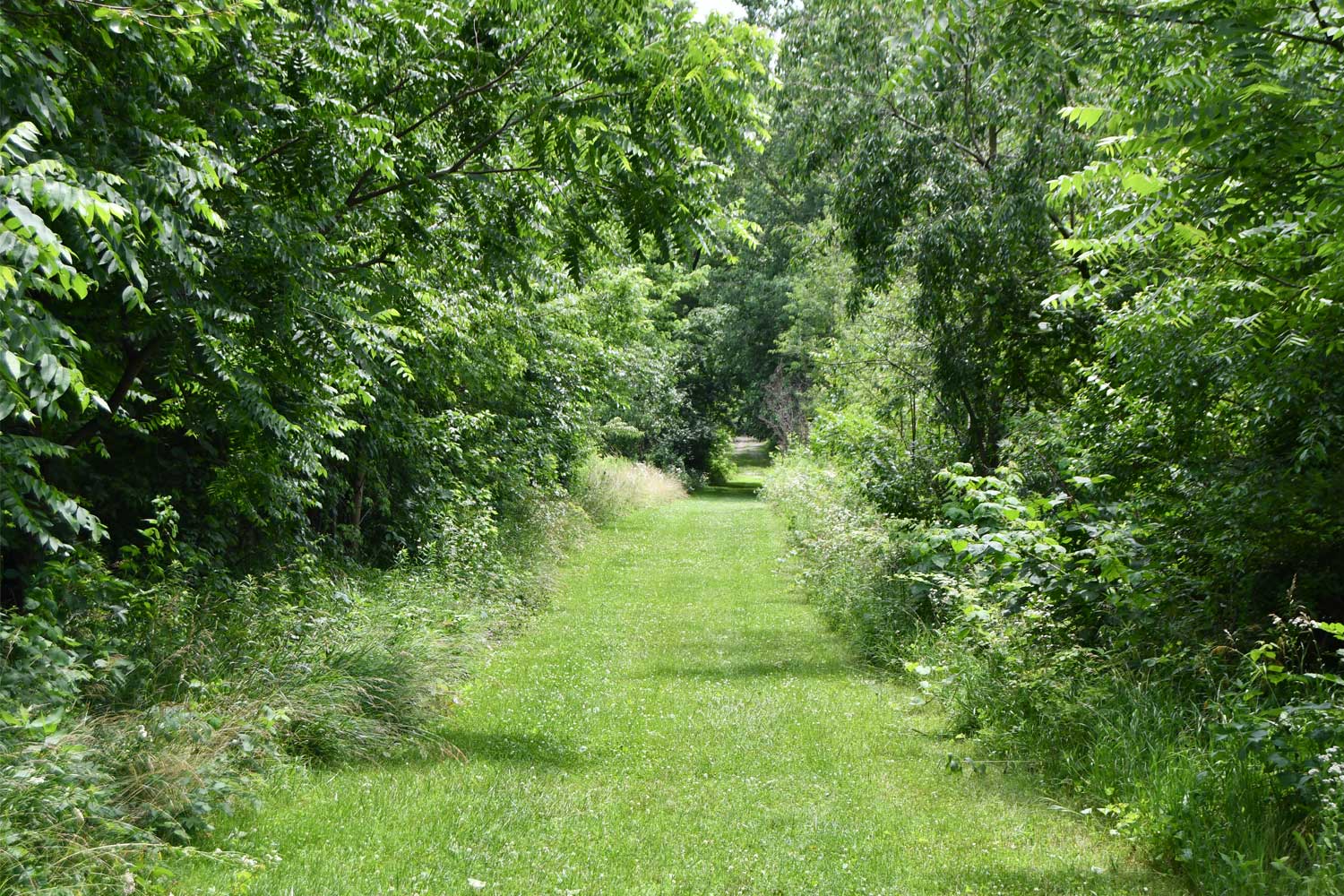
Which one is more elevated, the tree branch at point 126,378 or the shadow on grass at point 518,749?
the tree branch at point 126,378

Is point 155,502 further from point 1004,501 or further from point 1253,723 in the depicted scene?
point 1253,723

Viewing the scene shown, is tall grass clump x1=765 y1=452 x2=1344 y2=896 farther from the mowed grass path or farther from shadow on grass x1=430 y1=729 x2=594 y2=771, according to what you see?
shadow on grass x1=430 y1=729 x2=594 y2=771

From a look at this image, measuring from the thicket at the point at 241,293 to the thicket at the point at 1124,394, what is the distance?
2.52m

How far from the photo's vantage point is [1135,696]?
695 cm

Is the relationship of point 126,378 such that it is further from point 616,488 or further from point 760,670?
point 616,488

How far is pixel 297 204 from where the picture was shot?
6871 millimetres

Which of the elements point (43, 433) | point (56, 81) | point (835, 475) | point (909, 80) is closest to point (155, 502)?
point (43, 433)

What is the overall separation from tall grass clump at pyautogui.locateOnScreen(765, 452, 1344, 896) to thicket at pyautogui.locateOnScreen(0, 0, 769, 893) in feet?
10.9

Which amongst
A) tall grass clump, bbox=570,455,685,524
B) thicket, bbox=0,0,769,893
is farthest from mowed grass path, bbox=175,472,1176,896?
tall grass clump, bbox=570,455,685,524

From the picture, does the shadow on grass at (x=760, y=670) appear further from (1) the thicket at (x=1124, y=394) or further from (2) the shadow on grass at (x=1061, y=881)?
(2) the shadow on grass at (x=1061, y=881)

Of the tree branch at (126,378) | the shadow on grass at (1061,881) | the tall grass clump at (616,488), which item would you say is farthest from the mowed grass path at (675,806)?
the tall grass clump at (616,488)

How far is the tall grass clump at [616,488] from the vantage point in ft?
86.6

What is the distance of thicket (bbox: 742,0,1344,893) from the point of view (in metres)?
4.79

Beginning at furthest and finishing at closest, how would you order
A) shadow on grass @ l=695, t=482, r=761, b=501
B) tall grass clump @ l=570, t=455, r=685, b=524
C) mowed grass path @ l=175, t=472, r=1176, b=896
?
1. shadow on grass @ l=695, t=482, r=761, b=501
2. tall grass clump @ l=570, t=455, r=685, b=524
3. mowed grass path @ l=175, t=472, r=1176, b=896
